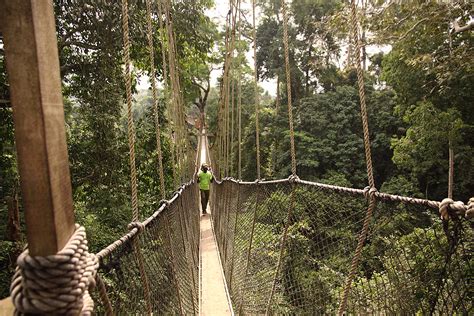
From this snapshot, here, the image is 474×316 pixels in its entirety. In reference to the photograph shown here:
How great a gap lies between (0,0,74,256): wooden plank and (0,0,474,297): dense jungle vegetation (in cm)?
203

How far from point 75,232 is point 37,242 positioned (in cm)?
6

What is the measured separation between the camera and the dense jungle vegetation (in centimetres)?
297

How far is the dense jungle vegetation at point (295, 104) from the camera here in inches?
117

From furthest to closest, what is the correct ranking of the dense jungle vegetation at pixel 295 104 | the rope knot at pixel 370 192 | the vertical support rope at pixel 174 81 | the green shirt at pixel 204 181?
1. the green shirt at pixel 204 181
2. the dense jungle vegetation at pixel 295 104
3. the vertical support rope at pixel 174 81
4. the rope knot at pixel 370 192

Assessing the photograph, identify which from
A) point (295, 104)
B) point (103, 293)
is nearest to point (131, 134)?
point (103, 293)

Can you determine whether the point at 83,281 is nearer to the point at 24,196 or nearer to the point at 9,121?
the point at 24,196

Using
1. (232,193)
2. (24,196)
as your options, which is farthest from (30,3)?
(232,193)

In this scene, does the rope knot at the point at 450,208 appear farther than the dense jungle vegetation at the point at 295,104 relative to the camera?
No

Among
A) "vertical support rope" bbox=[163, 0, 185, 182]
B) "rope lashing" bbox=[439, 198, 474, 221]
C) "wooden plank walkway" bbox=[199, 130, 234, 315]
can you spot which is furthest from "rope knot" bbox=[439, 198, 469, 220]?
"vertical support rope" bbox=[163, 0, 185, 182]

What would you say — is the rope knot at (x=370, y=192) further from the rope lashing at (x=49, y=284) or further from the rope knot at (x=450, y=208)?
the rope lashing at (x=49, y=284)

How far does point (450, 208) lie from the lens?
638 mm

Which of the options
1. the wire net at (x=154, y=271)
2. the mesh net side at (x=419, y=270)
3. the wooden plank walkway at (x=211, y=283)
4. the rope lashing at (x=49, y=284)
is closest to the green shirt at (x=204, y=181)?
the wooden plank walkway at (x=211, y=283)

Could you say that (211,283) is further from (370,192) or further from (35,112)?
(35,112)

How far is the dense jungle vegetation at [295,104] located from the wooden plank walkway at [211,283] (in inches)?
36.1
